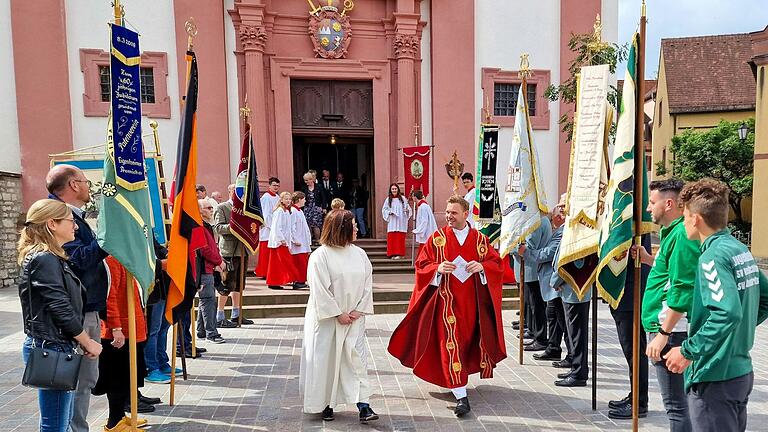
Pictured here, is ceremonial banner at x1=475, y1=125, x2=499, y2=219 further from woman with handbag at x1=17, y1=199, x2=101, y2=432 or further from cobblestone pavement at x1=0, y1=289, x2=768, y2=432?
woman with handbag at x1=17, y1=199, x2=101, y2=432

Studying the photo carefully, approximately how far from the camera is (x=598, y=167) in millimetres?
4203

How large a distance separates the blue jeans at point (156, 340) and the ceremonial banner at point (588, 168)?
4133 mm

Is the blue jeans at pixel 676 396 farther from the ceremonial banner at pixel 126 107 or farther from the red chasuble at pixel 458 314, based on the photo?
the ceremonial banner at pixel 126 107

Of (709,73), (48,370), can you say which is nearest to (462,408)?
(48,370)

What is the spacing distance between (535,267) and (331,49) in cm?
843

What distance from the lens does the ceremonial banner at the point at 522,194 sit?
19.4 ft

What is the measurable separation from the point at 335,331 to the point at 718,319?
2.80 meters

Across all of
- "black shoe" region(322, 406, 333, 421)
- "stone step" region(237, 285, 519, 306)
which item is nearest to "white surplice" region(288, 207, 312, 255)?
"stone step" region(237, 285, 519, 306)

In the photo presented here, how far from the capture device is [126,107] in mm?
3531

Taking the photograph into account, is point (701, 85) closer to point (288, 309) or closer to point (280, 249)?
point (280, 249)

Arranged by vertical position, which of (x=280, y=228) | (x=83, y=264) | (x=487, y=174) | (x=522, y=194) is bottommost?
(x=280, y=228)

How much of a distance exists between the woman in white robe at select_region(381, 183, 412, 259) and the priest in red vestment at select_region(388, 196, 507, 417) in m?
7.29

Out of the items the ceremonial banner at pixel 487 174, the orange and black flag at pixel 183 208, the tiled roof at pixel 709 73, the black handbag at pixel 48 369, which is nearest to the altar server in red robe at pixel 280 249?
the ceremonial banner at pixel 487 174

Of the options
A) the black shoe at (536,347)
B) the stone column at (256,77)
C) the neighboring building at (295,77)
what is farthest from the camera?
the stone column at (256,77)
